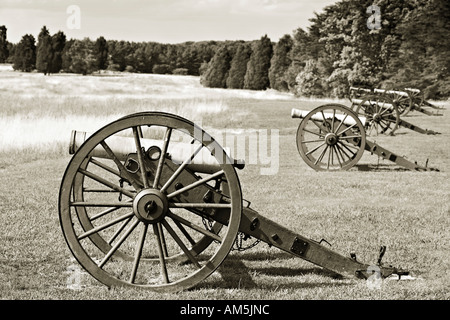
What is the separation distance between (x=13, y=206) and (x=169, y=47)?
8144cm

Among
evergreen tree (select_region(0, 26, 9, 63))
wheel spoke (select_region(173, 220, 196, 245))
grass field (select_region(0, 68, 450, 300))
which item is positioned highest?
evergreen tree (select_region(0, 26, 9, 63))

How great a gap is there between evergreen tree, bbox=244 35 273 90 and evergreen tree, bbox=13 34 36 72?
2306 centimetres

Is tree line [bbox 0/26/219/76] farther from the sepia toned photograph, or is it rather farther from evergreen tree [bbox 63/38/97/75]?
the sepia toned photograph

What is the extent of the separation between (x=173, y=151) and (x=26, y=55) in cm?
6552

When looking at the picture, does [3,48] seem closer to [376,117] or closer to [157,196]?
[376,117]

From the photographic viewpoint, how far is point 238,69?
2621 inches

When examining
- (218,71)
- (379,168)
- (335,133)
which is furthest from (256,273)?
(218,71)

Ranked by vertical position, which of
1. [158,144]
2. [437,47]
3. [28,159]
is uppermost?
[437,47]

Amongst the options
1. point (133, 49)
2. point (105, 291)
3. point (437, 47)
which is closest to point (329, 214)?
point (105, 291)

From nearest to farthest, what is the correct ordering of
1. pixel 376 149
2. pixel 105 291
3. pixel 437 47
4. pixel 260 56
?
pixel 105 291, pixel 376 149, pixel 437 47, pixel 260 56

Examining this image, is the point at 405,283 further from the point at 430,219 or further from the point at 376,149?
the point at 376,149

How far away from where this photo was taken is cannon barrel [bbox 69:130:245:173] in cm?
514

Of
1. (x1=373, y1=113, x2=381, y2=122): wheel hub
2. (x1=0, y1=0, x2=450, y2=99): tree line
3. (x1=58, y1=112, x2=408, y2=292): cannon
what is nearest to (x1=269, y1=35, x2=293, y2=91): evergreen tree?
(x1=0, y1=0, x2=450, y2=99): tree line

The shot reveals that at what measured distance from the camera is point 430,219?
8258mm
